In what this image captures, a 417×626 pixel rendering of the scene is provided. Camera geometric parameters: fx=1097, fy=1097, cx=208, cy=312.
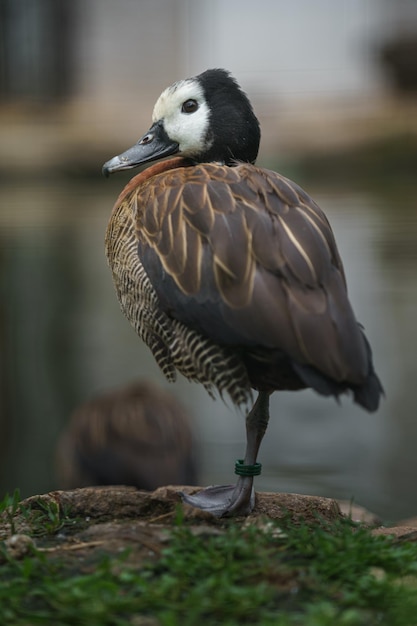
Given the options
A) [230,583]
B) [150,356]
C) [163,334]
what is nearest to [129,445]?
[163,334]

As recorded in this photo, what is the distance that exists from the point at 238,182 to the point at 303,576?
52.7 inches

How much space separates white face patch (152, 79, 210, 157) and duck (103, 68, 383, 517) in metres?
0.32

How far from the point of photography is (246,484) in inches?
142

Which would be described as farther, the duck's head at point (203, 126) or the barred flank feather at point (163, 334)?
the duck's head at point (203, 126)

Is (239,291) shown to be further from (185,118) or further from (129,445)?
(129,445)

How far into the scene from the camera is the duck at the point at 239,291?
308 cm

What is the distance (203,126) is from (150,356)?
527 centimetres

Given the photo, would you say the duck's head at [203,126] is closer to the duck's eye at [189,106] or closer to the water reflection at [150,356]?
the duck's eye at [189,106]

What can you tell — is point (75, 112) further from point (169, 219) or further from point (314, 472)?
point (169, 219)

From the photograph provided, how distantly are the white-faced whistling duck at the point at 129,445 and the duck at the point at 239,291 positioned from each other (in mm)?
1530

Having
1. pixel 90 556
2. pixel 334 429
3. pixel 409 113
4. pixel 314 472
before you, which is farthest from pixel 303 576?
pixel 409 113

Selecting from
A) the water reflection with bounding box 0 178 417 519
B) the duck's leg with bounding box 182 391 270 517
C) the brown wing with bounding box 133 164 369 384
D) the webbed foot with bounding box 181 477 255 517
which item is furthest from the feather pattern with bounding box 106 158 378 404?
the water reflection with bounding box 0 178 417 519

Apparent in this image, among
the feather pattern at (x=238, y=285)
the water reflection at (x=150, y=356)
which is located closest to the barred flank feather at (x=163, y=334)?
the feather pattern at (x=238, y=285)

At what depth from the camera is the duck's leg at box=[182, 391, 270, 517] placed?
3.59 meters
